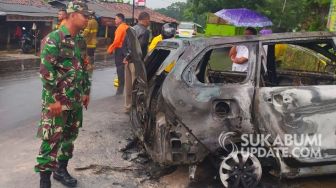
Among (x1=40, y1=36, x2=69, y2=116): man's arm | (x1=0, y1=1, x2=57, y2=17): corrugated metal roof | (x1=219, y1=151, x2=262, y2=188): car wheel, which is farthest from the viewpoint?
(x1=0, y1=1, x2=57, y2=17): corrugated metal roof

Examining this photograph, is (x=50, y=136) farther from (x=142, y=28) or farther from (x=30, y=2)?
(x=30, y=2)

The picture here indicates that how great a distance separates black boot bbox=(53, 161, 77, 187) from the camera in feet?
14.6

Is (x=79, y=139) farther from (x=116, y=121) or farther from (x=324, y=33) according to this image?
(x=324, y=33)

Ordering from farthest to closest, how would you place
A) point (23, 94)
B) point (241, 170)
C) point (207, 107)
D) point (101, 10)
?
point (101, 10), point (23, 94), point (241, 170), point (207, 107)

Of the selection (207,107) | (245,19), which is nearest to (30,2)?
(245,19)

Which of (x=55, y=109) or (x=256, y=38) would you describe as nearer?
(x=55, y=109)

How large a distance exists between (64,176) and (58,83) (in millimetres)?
1076

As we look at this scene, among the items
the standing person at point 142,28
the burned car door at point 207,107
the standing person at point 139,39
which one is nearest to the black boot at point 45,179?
the burned car door at point 207,107

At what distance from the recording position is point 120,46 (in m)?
8.65

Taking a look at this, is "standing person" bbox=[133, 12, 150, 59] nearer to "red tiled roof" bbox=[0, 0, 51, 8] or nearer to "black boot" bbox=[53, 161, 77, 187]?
"black boot" bbox=[53, 161, 77, 187]

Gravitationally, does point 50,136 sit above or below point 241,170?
above

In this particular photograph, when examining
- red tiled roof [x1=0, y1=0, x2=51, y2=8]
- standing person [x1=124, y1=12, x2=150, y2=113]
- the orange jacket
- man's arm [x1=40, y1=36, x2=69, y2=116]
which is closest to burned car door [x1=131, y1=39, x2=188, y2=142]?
man's arm [x1=40, y1=36, x2=69, y2=116]

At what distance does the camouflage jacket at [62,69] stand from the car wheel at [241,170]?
5.28ft

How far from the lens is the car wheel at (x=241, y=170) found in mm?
4316
